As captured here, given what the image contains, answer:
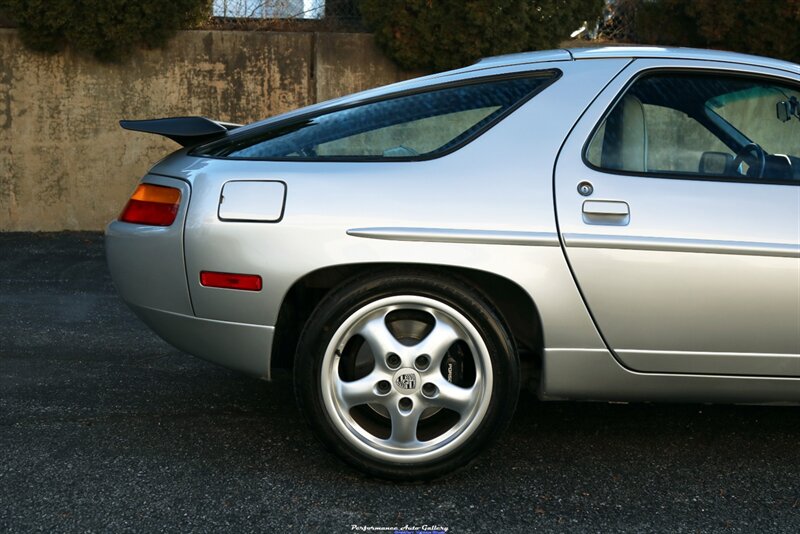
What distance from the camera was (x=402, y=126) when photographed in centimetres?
339

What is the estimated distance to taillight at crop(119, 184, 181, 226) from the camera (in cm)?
334

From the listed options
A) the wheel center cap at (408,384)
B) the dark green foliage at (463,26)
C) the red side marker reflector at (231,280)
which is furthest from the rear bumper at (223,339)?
the dark green foliage at (463,26)

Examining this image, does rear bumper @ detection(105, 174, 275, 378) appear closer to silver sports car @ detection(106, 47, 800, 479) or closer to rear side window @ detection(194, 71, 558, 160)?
silver sports car @ detection(106, 47, 800, 479)

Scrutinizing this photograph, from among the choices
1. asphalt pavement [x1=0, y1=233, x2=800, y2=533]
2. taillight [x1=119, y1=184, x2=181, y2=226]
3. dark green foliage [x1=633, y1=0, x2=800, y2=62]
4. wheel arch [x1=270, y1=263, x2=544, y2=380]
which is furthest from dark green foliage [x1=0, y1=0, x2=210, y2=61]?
wheel arch [x1=270, y1=263, x2=544, y2=380]

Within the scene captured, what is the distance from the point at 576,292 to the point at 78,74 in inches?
280

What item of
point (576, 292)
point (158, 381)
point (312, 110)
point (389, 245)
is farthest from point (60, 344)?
point (576, 292)

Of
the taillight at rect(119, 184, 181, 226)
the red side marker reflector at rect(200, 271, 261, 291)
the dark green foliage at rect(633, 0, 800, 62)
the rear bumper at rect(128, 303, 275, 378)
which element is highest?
the dark green foliage at rect(633, 0, 800, 62)

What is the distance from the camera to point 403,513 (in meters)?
2.99

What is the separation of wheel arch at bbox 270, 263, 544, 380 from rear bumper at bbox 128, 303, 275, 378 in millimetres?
60

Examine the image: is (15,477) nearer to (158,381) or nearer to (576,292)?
(158,381)

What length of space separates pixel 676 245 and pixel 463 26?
5985 millimetres

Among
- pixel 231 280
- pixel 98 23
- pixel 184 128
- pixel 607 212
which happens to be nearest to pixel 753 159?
pixel 607 212

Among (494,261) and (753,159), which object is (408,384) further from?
(753,159)

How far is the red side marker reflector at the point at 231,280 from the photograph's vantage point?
125 inches
